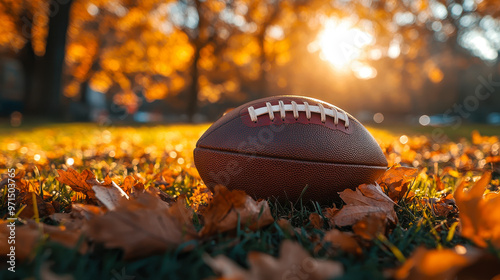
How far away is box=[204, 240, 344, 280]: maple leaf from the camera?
869 mm

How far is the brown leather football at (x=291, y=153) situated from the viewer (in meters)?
1.91

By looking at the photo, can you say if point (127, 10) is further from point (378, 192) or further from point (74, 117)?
point (378, 192)

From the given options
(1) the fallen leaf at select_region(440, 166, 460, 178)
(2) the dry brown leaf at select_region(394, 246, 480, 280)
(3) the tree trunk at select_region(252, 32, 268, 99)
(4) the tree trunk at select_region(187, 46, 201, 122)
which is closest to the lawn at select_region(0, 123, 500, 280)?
(2) the dry brown leaf at select_region(394, 246, 480, 280)

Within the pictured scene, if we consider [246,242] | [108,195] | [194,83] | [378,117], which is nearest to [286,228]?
[246,242]

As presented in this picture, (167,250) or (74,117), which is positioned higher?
(167,250)

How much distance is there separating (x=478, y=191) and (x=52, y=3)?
51.8ft

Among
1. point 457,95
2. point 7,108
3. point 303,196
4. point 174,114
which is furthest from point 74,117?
point 457,95

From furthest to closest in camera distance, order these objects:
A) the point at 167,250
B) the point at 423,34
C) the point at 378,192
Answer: the point at 423,34
the point at 378,192
the point at 167,250

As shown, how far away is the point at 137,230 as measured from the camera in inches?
46.4

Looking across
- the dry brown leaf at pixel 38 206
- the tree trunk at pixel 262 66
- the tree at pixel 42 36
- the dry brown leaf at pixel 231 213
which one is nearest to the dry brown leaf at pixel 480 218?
the dry brown leaf at pixel 231 213

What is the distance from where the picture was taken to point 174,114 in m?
50.3

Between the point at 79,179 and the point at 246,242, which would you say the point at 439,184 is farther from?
the point at 79,179

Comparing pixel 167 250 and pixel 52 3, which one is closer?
pixel 167 250

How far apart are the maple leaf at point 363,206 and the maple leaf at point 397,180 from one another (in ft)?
0.53
